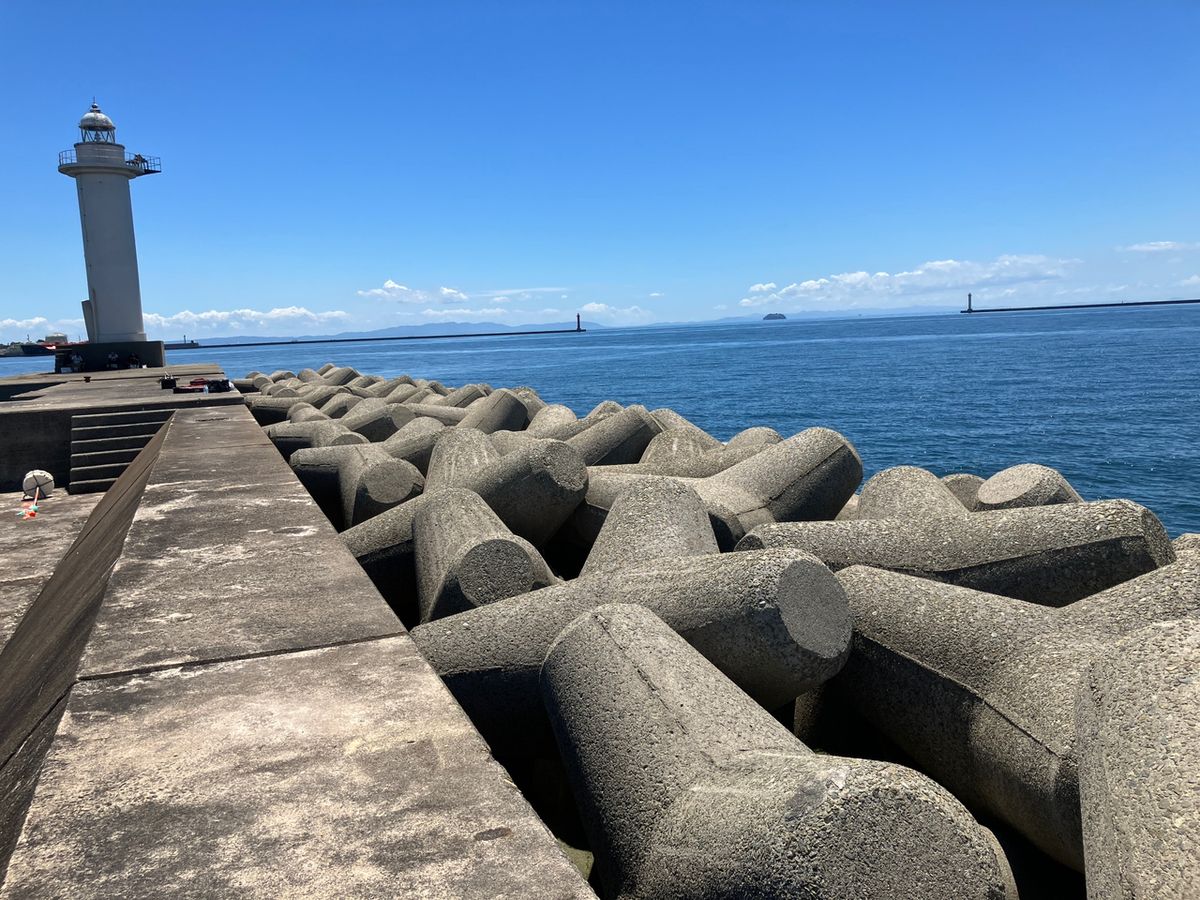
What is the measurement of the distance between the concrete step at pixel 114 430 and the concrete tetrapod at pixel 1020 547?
27.4ft

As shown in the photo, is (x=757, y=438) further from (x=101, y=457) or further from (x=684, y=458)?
(x=101, y=457)

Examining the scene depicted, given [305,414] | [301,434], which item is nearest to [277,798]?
[301,434]

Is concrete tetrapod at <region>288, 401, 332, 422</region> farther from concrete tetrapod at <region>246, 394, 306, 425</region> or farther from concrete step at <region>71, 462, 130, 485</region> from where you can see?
concrete step at <region>71, 462, 130, 485</region>

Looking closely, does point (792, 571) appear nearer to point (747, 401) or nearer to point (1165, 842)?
point (1165, 842)

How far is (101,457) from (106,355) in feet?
64.2

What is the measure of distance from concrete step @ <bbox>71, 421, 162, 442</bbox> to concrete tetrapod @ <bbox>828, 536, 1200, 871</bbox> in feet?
29.8

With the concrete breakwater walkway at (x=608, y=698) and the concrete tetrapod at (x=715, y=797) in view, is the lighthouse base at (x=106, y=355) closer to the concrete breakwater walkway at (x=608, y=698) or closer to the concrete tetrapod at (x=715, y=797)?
the concrete breakwater walkway at (x=608, y=698)

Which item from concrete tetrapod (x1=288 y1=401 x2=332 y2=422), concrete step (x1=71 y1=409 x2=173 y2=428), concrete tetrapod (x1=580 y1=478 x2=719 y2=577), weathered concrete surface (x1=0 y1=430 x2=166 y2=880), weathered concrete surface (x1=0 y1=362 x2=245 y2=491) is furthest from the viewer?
concrete tetrapod (x1=288 y1=401 x2=332 y2=422)

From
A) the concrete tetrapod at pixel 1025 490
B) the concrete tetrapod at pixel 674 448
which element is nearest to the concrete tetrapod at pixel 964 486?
the concrete tetrapod at pixel 1025 490

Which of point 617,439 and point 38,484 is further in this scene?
point 38,484

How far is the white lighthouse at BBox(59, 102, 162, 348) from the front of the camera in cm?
2922

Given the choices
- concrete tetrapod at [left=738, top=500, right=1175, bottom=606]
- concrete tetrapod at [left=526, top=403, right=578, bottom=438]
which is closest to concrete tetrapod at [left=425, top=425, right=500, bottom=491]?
concrete tetrapod at [left=526, top=403, right=578, bottom=438]

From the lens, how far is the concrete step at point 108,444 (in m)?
10.2

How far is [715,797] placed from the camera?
2414 mm
